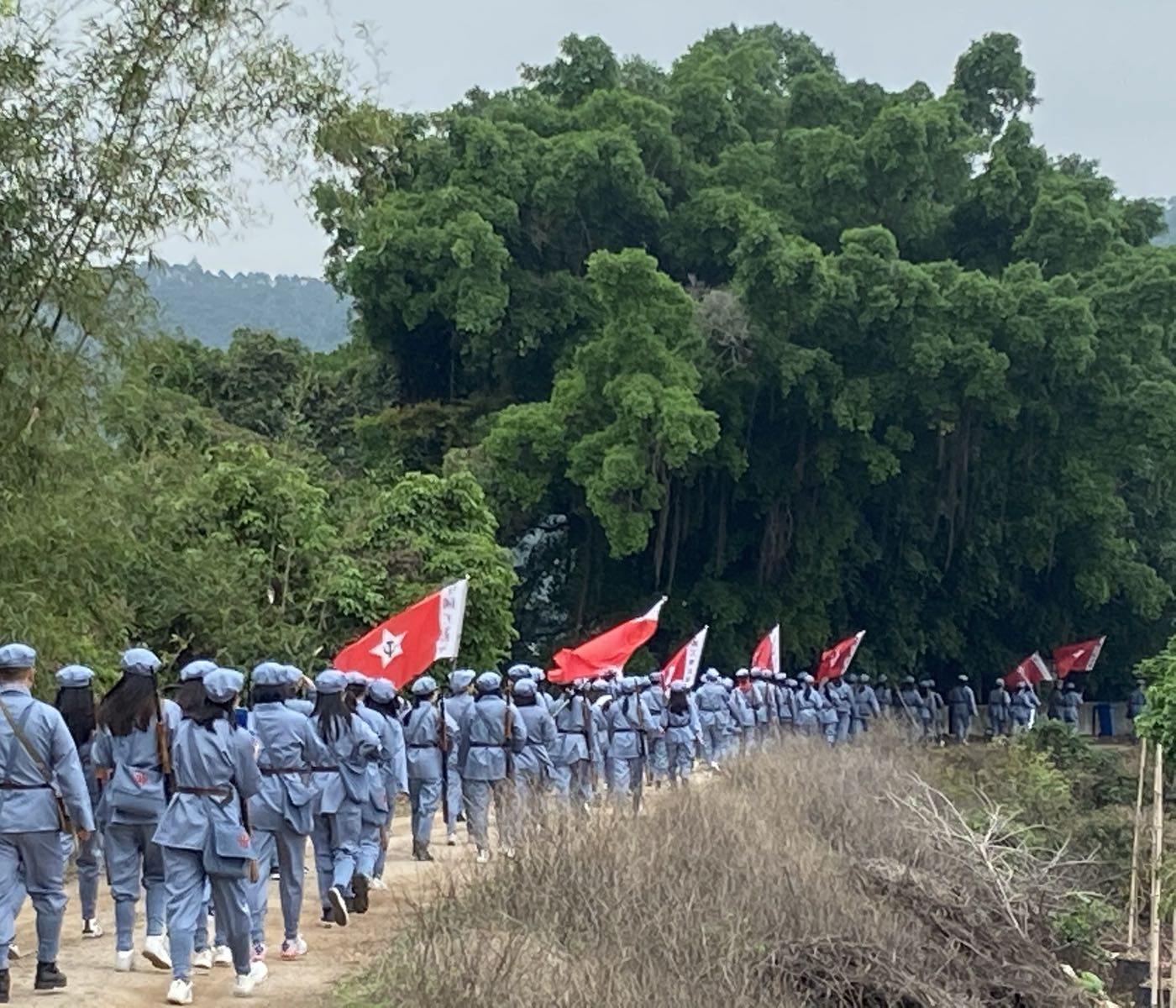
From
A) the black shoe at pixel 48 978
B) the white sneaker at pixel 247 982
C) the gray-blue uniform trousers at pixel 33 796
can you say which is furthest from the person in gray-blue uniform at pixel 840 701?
the gray-blue uniform trousers at pixel 33 796

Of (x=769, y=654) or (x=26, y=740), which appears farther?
(x=769, y=654)

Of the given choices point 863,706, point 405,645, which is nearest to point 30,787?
point 405,645

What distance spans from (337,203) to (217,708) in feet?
16.6

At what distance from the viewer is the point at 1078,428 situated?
1191 inches

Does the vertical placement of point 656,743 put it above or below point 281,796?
below

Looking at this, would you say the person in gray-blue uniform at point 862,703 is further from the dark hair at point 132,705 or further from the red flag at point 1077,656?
the dark hair at point 132,705

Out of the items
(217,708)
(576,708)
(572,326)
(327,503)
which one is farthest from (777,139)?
(217,708)

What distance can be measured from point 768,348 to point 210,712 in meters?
20.9

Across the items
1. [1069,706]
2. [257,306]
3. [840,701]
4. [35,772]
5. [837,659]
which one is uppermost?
[257,306]

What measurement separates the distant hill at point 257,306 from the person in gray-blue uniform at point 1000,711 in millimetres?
63776

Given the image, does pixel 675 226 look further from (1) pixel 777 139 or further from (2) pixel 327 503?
(2) pixel 327 503

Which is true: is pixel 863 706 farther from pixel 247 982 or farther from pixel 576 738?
pixel 247 982

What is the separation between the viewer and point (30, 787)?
7914 millimetres

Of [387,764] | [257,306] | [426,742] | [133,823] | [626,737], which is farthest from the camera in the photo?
[257,306]
